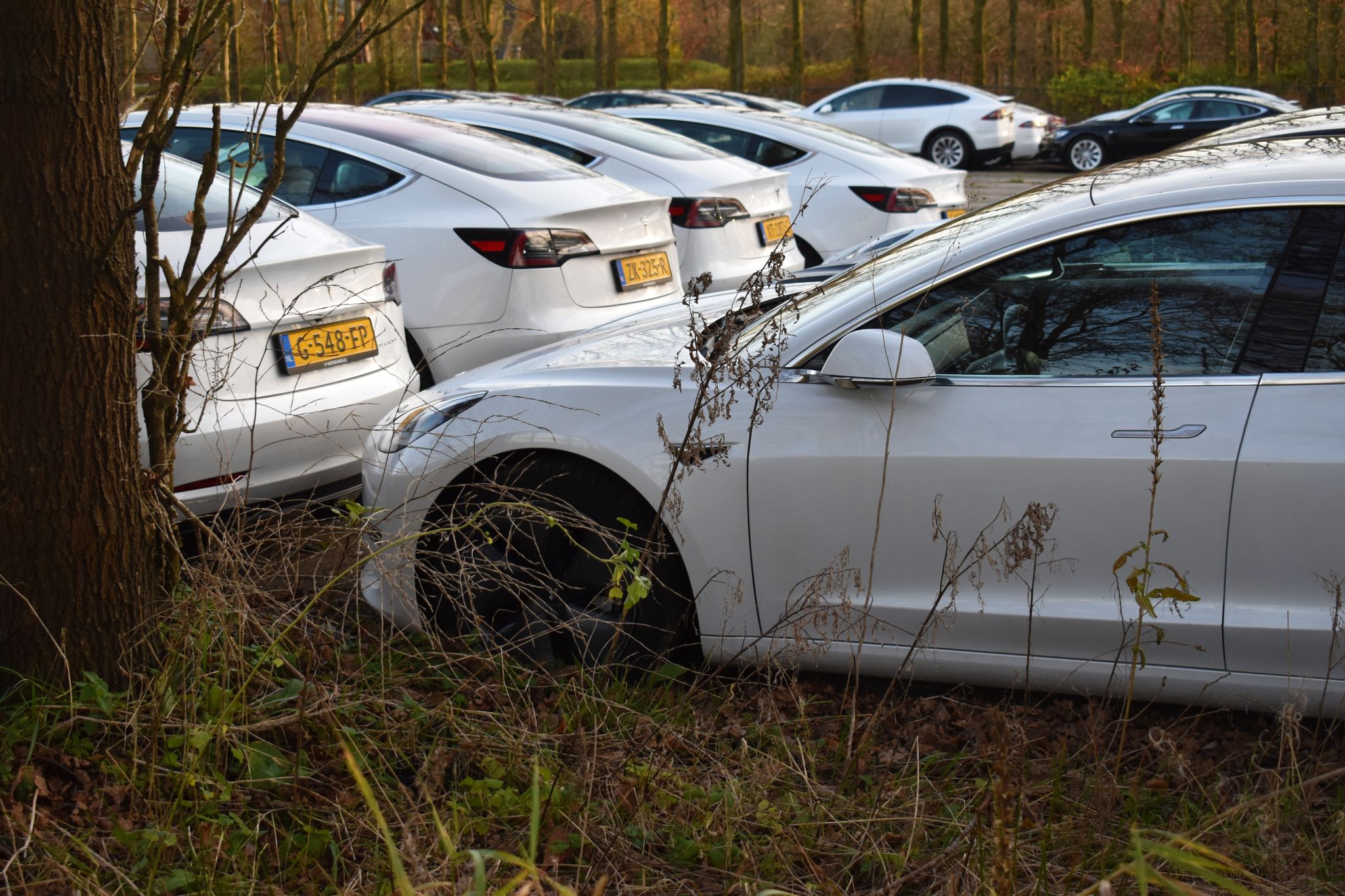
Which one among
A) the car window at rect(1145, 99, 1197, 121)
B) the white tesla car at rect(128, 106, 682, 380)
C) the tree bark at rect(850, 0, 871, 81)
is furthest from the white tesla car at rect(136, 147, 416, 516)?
the tree bark at rect(850, 0, 871, 81)

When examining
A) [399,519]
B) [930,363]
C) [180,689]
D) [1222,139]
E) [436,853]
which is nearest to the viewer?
[436,853]

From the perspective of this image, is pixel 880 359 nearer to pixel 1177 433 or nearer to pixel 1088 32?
pixel 1177 433

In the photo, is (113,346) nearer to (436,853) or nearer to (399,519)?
(399,519)

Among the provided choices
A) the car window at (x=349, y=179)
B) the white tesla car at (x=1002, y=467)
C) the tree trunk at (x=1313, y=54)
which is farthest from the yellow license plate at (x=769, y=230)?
the tree trunk at (x=1313, y=54)

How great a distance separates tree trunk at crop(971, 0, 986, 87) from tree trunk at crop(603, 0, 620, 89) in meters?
10.1

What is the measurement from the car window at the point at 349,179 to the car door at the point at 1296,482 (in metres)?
4.27

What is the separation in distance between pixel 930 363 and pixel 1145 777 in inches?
42.6

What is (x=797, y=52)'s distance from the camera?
36312 mm

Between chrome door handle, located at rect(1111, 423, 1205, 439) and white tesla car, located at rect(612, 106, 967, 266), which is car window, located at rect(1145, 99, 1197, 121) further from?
chrome door handle, located at rect(1111, 423, 1205, 439)

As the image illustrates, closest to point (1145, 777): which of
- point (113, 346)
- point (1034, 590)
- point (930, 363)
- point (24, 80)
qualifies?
point (1034, 590)

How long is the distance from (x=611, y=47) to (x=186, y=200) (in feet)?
108

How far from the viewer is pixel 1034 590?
3119mm

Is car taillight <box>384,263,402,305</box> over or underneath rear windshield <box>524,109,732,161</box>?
underneath

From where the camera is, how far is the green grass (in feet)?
7.95
